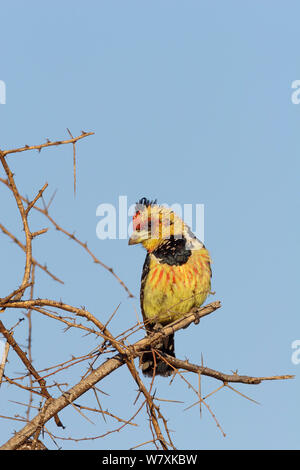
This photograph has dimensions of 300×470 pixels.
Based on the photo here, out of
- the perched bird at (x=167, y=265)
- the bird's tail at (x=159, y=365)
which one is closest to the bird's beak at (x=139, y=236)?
the perched bird at (x=167, y=265)

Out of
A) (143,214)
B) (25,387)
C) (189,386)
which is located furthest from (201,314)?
(25,387)

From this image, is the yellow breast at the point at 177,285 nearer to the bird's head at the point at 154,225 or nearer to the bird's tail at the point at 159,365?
the bird's head at the point at 154,225

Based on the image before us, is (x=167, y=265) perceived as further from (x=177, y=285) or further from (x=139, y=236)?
(x=139, y=236)

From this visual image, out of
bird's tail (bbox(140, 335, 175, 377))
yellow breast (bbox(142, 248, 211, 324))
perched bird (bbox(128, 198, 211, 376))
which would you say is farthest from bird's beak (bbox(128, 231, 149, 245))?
bird's tail (bbox(140, 335, 175, 377))

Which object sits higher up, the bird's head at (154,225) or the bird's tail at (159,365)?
the bird's head at (154,225)

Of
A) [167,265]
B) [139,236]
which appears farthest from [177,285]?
[139,236]

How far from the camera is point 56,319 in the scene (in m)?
4.38

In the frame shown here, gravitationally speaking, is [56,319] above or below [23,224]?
below

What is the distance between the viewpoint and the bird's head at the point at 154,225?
24.9 ft

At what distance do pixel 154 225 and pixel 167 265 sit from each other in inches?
18.0

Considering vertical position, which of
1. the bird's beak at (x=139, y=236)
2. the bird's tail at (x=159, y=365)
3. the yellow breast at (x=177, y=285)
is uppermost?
the bird's beak at (x=139, y=236)

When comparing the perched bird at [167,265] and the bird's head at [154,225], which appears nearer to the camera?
the perched bird at [167,265]
